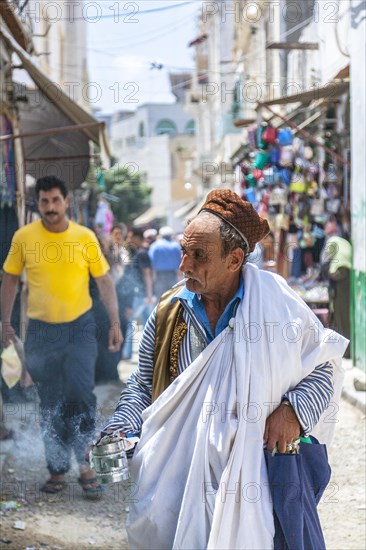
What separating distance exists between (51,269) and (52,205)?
0.44 m

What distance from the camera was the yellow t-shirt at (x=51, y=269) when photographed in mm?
6472

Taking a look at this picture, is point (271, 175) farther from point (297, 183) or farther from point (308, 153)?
point (308, 153)

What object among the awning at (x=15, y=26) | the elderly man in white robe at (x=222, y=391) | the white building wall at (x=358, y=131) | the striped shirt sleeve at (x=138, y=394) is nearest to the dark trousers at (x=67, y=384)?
the striped shirt sleeve at (x=138, y=394)

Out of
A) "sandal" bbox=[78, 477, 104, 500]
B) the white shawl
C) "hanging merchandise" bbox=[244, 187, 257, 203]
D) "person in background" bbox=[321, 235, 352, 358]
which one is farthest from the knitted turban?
"hanging merchandise" bbox=[244, 187, 257, 203]

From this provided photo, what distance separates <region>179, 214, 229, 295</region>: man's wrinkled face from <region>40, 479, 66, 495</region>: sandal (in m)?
3.26

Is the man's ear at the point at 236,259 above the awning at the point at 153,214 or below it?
below

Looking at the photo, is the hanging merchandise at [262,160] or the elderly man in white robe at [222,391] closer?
the elderly man in white robe at [222,391]

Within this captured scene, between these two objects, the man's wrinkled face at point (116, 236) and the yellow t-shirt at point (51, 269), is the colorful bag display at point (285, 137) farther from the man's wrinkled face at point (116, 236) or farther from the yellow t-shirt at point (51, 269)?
the yellow t-shirt at point (51, 269)

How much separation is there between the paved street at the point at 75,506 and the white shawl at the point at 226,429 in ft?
7.48

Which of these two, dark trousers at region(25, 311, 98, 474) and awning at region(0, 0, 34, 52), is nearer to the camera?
dark trousers at region(25, 311, 98, 474)

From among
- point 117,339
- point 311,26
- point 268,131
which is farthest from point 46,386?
point 311,26

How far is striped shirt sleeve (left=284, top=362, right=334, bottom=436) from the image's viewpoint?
3115 millimetres

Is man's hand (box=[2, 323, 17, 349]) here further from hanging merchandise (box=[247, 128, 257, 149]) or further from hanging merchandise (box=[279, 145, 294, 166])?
hanging merchandise (box=[247, 128, 257, 149])

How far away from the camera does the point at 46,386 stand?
6.51m
